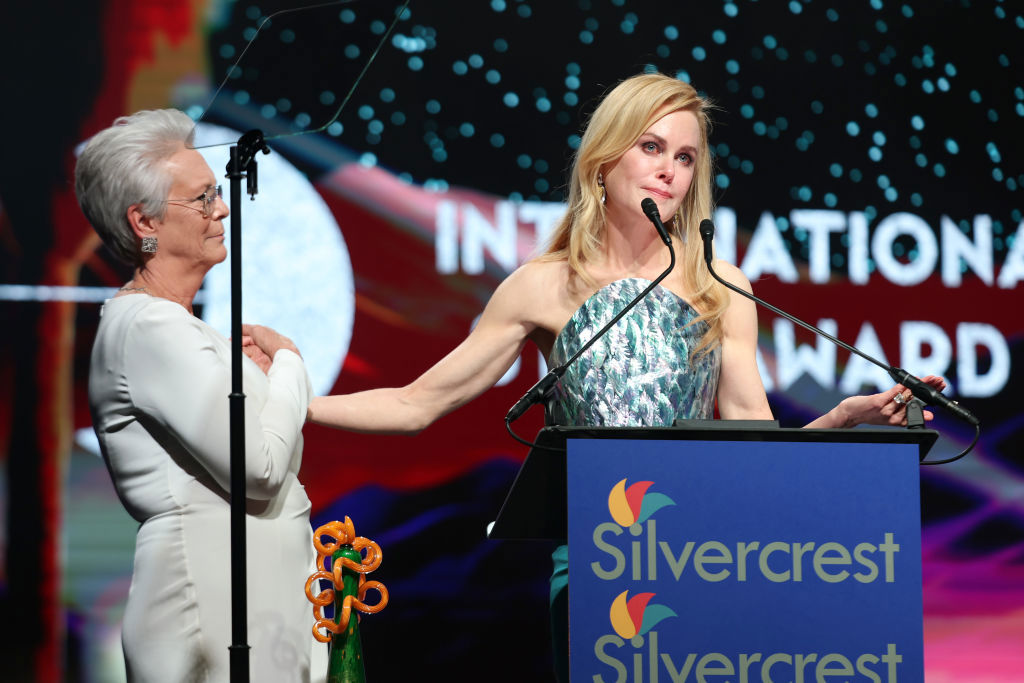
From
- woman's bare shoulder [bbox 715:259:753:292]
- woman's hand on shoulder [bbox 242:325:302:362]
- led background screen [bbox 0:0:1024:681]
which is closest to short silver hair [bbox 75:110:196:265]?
woman's hand on shoulder [bbox 242:325:302:362]

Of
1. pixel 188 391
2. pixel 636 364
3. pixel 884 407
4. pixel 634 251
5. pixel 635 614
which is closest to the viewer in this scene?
pixel 635 614

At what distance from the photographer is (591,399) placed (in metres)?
2.48

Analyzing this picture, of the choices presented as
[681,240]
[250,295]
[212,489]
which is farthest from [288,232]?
[212,489]

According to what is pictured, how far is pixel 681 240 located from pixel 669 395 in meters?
0.40

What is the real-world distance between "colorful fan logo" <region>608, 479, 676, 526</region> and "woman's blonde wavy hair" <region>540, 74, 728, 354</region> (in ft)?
2.79

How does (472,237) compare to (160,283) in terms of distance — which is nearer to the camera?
(160,283)

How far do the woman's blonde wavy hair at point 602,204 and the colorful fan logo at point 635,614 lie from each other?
92 cm

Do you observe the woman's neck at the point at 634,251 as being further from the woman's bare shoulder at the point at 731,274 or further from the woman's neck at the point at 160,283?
the woman's neck at the point at 160,283

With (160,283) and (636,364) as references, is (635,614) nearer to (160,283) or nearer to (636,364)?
(636,364)

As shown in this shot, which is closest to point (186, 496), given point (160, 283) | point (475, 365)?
point (160, 283)

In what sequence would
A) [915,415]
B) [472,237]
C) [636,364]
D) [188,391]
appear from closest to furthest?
[188,391] → [915,415] → [636,364] → [472,237]

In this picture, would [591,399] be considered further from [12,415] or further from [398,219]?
[12,415]

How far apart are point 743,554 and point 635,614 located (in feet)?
0.62

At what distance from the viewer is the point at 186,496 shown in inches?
74.4
